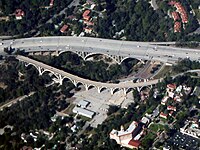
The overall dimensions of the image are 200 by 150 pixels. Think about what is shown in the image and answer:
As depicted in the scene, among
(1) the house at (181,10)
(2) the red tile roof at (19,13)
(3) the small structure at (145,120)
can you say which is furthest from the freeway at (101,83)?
(1) the house at (181,10)

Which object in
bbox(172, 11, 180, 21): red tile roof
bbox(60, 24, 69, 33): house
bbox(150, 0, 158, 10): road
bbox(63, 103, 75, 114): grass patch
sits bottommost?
bbox(63, 103, 75, 114): grass patch

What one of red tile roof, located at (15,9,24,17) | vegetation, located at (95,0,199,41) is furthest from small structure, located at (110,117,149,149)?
red tile roof, located at (15,9,24,17)

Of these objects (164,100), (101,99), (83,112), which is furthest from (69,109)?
(164,100)

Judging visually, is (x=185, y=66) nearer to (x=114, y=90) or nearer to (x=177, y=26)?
(x=114, y=90)

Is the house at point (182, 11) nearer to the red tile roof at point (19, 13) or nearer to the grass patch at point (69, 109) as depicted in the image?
the red tile roof at point (19, 13)

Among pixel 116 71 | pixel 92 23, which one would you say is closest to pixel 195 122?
pixel 116 71

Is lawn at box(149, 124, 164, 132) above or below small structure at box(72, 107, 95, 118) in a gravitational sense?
below

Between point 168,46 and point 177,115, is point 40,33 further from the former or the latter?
point 177,115

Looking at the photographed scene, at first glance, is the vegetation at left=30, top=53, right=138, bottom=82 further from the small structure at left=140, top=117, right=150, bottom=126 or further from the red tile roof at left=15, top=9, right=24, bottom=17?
the red tile roof at left=15, top=9, right=24, bottom=17
